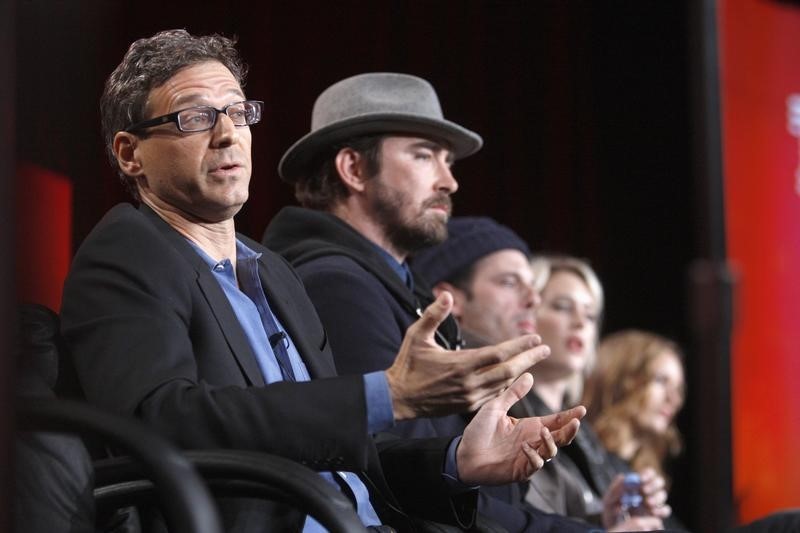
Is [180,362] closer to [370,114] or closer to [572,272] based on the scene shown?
[370,114]

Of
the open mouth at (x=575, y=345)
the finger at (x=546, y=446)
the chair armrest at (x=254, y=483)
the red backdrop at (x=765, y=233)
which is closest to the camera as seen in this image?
the chair armrest at (x=254, y=483)

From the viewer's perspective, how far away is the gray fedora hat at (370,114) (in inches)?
92.4

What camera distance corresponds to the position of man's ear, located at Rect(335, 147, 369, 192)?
241 centimetres

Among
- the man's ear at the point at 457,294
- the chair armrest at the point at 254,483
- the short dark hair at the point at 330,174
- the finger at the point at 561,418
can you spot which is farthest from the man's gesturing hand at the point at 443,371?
the man's ear at the point at 457,294

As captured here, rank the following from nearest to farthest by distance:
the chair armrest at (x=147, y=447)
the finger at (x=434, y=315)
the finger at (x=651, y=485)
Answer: the chair armrest at (x=147, y=447)
the finger at (x=434, y=315)
the finger at (x=651, y=485)

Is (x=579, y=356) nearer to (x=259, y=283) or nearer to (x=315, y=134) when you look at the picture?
(x=315, y=134)

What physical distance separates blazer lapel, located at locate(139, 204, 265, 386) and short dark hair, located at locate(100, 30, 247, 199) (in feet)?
0.48

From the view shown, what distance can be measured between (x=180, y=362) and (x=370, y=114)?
0.92 m

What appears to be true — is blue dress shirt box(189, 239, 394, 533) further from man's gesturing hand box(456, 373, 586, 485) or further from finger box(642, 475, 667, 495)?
finger box(642, 475, 667, 495)

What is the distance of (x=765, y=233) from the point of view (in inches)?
224

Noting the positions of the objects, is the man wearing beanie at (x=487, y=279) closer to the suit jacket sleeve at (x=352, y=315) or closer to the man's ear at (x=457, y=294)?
the man's ear at (x=457, y=294)

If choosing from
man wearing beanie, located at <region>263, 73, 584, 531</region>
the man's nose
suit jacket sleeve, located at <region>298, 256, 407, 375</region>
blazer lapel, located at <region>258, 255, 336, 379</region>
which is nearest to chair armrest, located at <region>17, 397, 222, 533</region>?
blazer lapel, located at <region>258, 255, 336, 379</region>

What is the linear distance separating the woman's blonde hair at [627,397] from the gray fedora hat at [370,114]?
6.00 ft

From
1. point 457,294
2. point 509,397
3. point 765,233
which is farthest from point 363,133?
point 765,233
